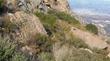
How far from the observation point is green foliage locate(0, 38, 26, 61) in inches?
416

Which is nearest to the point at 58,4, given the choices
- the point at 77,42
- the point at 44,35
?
the point at 77,42

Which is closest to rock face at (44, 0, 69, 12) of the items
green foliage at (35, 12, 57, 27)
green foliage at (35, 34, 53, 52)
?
green foliage at (35, 12, 57, 27)

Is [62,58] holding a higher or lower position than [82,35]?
higher

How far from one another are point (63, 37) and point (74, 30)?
4.24 m

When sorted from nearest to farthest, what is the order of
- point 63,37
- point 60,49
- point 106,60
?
point 60,49
point 106,60
point 63,37

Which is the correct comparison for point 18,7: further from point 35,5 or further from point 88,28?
point 88,28

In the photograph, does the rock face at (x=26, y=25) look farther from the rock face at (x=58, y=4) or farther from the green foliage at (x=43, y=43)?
the rock face at (x=58, y=4)

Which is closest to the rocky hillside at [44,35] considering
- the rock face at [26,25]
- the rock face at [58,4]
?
the rock face at [26,25]

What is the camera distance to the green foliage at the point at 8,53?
10570 millimetres

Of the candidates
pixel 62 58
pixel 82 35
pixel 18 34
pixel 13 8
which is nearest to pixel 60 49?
pixel 62 58

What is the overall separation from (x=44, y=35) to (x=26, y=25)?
128 cm

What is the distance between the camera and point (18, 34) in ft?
73.1

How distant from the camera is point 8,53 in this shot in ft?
35.9

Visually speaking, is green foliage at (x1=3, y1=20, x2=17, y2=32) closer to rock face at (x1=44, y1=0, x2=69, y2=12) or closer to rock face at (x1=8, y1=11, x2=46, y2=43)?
Result: rock face at (x1=8, y1=11, x2=46, y2=43)
